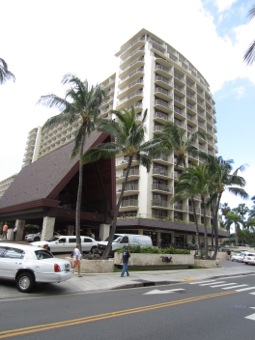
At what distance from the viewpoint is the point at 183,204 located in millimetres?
53344

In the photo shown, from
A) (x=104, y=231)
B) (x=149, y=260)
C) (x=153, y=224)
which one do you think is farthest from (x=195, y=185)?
(x=153, y=224)

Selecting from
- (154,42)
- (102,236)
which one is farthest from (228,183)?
(154,42)

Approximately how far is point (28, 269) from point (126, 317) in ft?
14.5

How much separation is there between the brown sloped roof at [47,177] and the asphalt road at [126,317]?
16.0 metres

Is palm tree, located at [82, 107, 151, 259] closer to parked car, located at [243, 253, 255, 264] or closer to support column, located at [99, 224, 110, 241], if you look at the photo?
support column, located at [99, 224, 110, 241]

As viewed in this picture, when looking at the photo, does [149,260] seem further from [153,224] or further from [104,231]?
[153,224]

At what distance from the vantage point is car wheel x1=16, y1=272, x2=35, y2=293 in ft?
32.6

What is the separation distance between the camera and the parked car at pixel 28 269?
998cm

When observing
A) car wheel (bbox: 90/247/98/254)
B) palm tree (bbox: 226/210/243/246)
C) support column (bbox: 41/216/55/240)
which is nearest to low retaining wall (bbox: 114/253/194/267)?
car wheel (bbox: 90/247/98/254)

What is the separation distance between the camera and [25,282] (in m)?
10.0

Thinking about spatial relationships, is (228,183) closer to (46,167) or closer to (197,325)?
(46,167)

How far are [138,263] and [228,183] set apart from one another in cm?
1394

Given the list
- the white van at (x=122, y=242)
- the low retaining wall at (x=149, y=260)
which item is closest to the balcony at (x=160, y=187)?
the white van at (x=122, y=242)

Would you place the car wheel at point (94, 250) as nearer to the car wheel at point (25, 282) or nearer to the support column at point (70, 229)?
the support column at point (70, 229)
